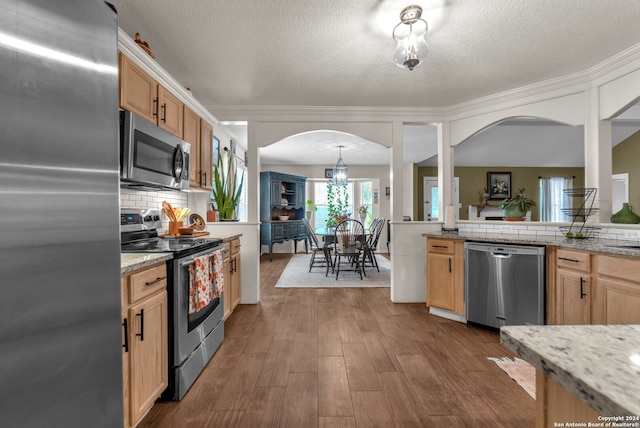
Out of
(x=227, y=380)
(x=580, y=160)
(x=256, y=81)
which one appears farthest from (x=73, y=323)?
(x=580, y=160)

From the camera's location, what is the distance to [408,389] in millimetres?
1891

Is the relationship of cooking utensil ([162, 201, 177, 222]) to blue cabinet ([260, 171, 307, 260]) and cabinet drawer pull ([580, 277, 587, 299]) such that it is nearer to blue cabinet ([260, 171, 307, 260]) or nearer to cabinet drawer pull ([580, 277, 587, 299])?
cabinet drawer pull ([580, 277, 587, 299])

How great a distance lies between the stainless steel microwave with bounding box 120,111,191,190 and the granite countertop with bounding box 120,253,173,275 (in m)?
0.49

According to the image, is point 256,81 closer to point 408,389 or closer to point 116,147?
point 116,147

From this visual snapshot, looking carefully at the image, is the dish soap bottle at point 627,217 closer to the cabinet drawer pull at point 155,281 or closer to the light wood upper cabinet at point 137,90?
the cabinet drawer pull at point 155,281

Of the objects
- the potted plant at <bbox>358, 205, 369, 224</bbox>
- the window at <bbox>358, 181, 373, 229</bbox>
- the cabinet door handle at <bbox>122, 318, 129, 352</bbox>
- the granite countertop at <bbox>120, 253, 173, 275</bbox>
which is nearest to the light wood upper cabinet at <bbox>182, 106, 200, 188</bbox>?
the granite countertop at <bbox>120, 253, 173, 275</bbox>

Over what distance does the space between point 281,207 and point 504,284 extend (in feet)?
16.9

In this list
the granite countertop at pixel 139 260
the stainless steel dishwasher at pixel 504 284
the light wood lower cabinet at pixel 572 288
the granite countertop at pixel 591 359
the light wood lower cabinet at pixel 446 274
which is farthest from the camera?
the light wood lower cabinet at pixel 446 274

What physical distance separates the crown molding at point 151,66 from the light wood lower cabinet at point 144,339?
51.3 inches

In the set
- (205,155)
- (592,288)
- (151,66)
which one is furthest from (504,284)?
(151,66)

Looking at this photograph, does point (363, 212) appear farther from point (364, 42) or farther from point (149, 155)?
point (149, 155)

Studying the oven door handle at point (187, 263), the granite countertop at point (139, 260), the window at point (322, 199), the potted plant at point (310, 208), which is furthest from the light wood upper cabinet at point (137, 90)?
the window at point (322, 199)

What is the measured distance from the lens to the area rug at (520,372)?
1.91m

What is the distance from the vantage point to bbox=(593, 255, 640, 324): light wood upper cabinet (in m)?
1.89
